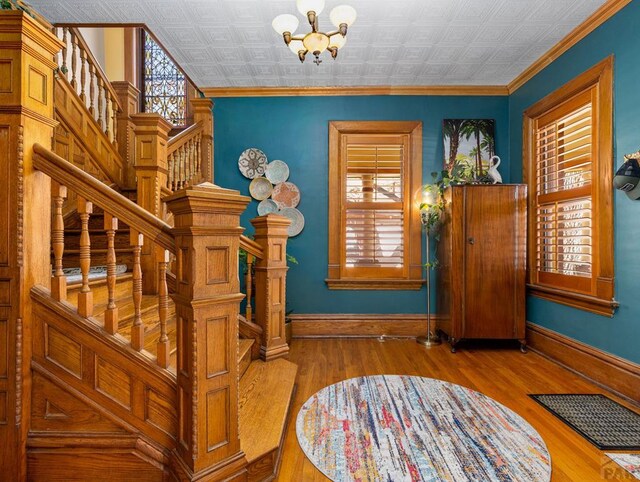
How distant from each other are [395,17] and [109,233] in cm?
277

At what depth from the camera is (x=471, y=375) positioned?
2.96 m

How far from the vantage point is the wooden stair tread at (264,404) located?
5.69 ft

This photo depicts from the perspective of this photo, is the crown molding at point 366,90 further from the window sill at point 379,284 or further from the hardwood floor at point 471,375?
the hardwood floor at point 471,375

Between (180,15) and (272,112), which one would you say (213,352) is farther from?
(272,112)

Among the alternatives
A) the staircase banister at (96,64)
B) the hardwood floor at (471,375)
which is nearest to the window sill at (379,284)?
the hardwood floor at (471,375)

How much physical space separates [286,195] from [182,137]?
1.31 m

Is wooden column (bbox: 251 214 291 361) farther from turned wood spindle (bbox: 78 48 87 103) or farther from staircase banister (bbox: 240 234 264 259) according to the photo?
turned wood spindle (bbox: 78 48 87 103)

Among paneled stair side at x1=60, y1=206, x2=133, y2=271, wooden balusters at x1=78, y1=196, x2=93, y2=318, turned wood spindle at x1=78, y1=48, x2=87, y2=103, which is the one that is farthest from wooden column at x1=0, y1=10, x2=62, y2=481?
turned wood spindle at x1=78, y1=48, x2=87, y2=103

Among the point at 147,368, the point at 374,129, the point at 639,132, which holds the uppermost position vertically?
the point at 374,129

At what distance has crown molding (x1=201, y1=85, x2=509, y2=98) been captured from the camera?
164 inches

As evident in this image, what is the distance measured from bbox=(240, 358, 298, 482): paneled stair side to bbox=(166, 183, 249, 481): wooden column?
12cm

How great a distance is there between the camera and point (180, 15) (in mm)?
2881

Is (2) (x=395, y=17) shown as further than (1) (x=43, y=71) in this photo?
Yes

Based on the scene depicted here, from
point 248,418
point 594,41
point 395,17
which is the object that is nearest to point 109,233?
point 248,418
